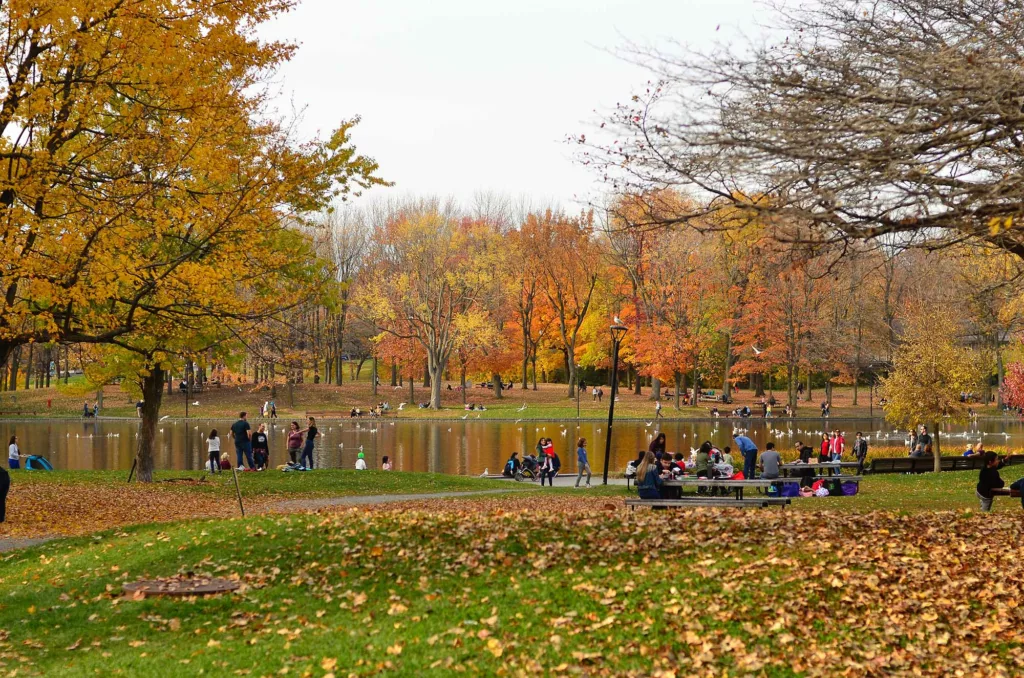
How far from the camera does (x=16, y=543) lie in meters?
14.5

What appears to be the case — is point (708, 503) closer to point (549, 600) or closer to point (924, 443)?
point (549, 600)

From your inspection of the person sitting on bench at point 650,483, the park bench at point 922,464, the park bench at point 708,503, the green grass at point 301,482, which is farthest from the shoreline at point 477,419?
the park bench at point 708,503

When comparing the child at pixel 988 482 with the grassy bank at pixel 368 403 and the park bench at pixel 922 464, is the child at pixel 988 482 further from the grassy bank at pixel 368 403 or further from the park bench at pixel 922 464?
the grassy bank at pixel 368 403

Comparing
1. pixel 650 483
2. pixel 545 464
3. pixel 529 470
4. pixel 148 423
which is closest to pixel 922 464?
pixel 545 464

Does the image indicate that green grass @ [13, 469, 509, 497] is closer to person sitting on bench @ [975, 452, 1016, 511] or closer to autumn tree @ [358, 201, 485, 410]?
person sitting on bench @ [975, 452, 1016, 511]

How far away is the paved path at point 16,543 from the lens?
1423 cm

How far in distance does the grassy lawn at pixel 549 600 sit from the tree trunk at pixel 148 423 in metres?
12.2

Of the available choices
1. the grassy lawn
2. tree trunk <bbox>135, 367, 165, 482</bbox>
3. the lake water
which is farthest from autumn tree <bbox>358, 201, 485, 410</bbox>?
the grassy lawn

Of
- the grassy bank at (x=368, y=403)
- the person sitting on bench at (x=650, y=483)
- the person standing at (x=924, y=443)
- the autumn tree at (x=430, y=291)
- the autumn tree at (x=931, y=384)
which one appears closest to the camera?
the person sitting on bench at (x=650, y=483)

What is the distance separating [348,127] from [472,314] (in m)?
51.0

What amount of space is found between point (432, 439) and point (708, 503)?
34.3 metres

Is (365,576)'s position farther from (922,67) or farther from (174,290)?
(922,67)

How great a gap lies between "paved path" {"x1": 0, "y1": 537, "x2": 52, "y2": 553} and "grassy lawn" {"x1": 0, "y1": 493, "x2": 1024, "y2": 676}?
4.85 ft

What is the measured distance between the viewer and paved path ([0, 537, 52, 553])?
1423cm
